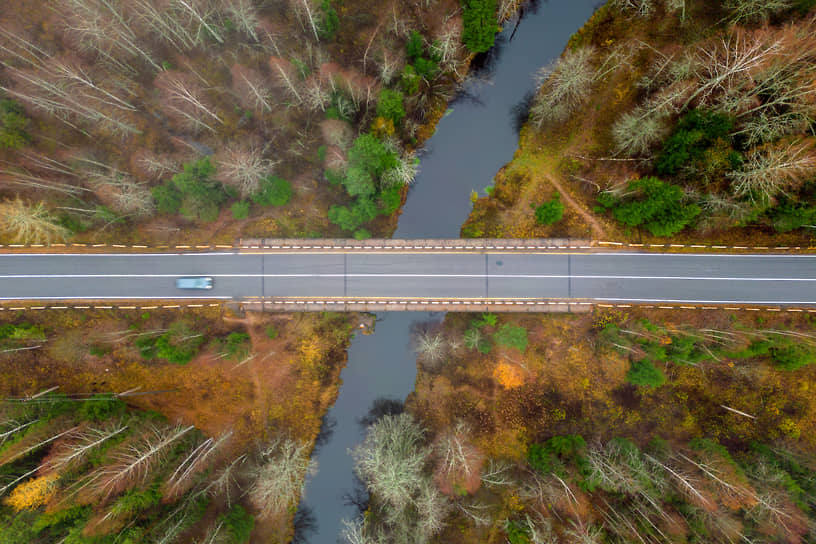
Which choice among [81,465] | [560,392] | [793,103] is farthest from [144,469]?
[793,103]

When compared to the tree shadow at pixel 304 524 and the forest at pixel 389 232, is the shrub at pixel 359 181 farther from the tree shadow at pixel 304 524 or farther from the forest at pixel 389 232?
the tree shadow at pixel 304 524

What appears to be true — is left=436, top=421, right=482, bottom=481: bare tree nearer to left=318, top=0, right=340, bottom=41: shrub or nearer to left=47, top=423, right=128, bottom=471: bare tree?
left=47, top=423, right=128, bottom=471: bare tree

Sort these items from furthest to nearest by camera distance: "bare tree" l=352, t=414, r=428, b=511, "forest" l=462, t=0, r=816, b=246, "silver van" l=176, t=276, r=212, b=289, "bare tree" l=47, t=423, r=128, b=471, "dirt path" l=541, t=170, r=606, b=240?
"dirt path" l=541, t=170, r=606, b=240 → "silver van" l=176, t=276, r=212, b=289 → "bare tree" l=352, t=414, r=428, b=511 → "forest" l=462, t=0, r=816, b=246 → "bare tree" l=47, t=423, r=128, b=471

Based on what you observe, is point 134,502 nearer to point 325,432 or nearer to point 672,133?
point 325,432

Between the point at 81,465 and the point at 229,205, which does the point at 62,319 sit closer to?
the point at 81,465

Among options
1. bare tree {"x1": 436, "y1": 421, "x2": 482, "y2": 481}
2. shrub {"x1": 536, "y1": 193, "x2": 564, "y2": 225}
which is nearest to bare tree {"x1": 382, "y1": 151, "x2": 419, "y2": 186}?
shrub {"x1": 536, "y1": 193, "x2": 564, "y2": 225}
